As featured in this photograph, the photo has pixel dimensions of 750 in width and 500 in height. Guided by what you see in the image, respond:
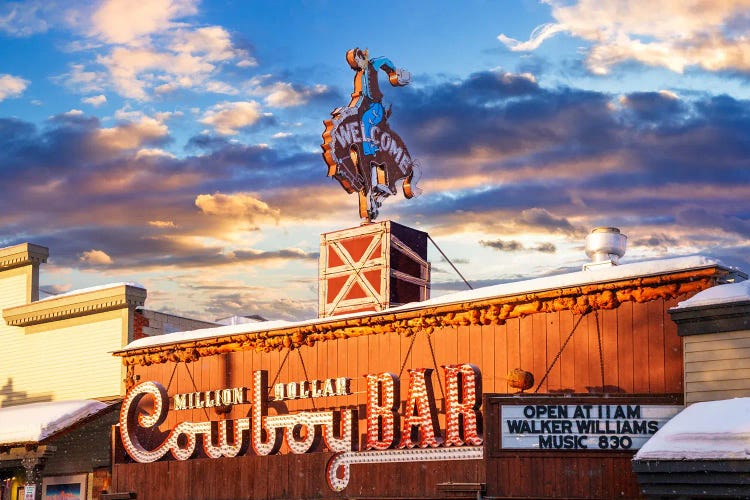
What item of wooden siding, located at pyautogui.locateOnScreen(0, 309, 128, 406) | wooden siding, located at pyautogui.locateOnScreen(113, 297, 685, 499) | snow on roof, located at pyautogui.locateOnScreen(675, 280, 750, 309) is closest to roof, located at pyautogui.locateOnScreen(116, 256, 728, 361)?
wooden siding, located at pyautogui.locateOnScreen(113, 297, 685, 499)

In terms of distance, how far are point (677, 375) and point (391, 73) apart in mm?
15236

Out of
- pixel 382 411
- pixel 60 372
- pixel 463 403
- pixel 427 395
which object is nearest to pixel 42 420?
pixel 60 372

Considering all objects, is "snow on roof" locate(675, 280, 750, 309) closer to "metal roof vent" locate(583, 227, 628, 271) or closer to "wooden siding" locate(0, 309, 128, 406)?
"metal roof vent" locate(583, 227, 628, 271)

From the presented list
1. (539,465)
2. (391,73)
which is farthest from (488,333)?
(391,73)

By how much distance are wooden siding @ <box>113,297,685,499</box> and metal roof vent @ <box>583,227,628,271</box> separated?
357 centimetres

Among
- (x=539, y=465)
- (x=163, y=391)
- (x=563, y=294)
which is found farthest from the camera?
(x=163, y=391)

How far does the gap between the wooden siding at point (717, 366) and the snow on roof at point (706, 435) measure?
763 millimetres

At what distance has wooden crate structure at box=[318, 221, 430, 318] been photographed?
29281 mm

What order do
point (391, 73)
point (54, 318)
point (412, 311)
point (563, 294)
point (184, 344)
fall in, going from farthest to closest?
point (54, 318)
point (391, 73)
point (184, 344)
point (412, 311)
point (563, 294)

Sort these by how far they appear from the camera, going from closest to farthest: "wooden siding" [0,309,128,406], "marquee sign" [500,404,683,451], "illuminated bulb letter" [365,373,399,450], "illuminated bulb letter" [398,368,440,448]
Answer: "marquee sign" [500,404,683,451]
"illuminated bulb letter" [398,368,440,448]
"illuminated bulb letter" [365,373,399,450]
"wooden siding" [0,309,128,406]

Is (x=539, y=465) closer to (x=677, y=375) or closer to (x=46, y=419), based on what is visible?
(x=677, y=375)

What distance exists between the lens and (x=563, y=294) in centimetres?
2416

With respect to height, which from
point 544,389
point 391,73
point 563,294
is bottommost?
Result: point 544,389

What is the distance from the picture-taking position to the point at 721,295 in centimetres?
2073
